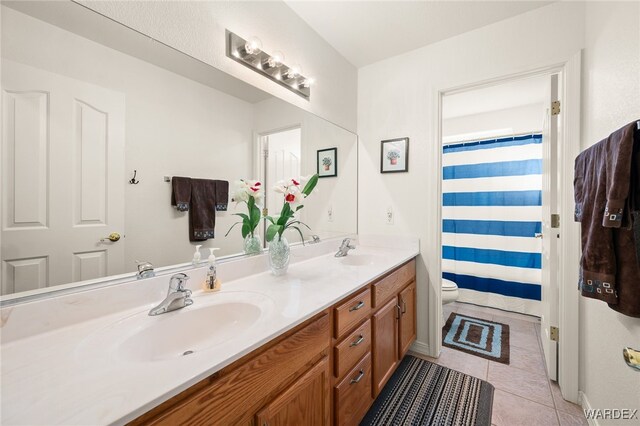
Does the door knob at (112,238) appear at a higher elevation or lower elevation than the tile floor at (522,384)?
higher

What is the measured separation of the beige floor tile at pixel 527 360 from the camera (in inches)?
72.9

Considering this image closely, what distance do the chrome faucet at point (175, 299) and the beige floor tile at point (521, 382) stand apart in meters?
1.93

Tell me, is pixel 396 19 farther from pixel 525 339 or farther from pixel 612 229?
pixel 525 339

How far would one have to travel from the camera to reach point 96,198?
35.7 inches

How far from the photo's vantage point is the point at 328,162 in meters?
2.11

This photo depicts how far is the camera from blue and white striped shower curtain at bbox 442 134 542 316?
111 inches

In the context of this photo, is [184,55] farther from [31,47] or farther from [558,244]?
[558,244]

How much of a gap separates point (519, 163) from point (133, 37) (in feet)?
11.2

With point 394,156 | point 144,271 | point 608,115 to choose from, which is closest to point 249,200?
point 144,271

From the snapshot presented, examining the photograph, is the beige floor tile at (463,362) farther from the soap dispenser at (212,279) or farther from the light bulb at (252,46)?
the light bulb at (252,46)

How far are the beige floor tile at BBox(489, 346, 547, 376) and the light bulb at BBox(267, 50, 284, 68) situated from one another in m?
2.48

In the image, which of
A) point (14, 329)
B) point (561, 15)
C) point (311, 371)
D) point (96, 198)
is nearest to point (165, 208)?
point (96, 198)

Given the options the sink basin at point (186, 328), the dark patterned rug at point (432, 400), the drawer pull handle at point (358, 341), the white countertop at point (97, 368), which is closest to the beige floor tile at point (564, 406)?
the dark patterned rug at point (432, 400)

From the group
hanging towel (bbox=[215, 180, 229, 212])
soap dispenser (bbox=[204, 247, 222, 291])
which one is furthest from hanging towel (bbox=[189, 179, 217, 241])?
soap dispenser (bbox=[204, 247, 222, 291])
